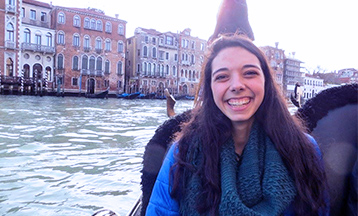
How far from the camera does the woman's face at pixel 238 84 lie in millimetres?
919

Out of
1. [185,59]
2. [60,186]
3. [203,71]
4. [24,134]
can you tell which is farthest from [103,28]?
[203,71]

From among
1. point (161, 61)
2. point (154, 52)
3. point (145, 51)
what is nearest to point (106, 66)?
point (145, 51)

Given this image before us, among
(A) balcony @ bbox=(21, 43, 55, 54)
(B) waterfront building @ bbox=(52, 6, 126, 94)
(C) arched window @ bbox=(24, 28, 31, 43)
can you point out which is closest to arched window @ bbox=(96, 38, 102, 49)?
(B) waterfront building @ bbox=(52, 6, 126, 94)

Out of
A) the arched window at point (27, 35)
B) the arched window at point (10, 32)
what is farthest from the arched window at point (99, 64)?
the arched window at point (10, 32)

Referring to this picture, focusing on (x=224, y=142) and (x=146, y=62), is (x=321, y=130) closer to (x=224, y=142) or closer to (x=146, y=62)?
(x=224, y=142)

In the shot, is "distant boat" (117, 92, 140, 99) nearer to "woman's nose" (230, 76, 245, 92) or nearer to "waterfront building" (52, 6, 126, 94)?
"waterfront building" (52, 6, 126, 94)

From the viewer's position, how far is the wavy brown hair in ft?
2.72

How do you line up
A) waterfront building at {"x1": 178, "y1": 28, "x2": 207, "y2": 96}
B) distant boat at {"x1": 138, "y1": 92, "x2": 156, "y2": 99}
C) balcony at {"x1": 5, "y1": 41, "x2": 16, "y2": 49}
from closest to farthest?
balcony at {"x1": 5, "y1": 41, "x2": 16, "y2": 49}, distant boat at {"x1": 138, "y1": 92, "x2": 156, "y2": 99}, waterfront building at {"x1": 178, "y1": 28, "x2": 207, "y2": 96}

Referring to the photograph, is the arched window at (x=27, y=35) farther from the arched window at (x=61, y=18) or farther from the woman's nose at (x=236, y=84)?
the woman's nose at (x=236, y=84)

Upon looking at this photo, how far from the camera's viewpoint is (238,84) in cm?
91

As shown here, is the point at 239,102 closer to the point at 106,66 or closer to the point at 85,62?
the point at 85,62

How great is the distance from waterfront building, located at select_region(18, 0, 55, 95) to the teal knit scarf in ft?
60.8

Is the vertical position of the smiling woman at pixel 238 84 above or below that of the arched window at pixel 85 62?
below

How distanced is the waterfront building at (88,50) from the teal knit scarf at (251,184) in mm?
19565
